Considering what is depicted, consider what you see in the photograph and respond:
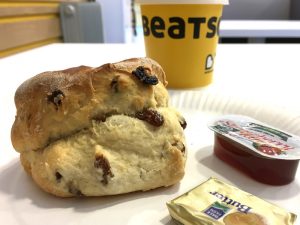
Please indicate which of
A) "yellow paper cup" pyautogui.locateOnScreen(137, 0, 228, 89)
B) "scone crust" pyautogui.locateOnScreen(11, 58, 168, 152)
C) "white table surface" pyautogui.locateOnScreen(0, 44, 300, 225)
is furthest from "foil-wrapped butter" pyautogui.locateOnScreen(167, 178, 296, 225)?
"yellow paper cup" pyautogui.locateOnScreen(137, 0, 228, 89)

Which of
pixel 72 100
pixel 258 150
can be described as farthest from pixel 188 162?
pixel 72 100

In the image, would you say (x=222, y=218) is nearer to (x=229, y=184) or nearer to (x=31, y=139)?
(x=229, y=184)

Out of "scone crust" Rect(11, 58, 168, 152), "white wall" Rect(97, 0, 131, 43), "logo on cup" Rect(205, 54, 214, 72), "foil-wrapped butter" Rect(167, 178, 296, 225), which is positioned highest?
"scone crust" Rect(11, 58, 168, 152)

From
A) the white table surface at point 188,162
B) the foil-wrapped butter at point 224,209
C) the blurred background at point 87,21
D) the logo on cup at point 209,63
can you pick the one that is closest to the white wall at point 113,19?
the blurred background at point 87,21

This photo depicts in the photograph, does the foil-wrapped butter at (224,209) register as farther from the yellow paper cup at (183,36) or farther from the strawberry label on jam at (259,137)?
the yellow paper cup at (183,36)

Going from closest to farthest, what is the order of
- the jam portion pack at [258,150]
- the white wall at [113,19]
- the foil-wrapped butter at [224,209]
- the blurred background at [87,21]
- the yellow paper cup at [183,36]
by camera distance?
the foil-wrapped butter at [224,209] → the jam portion pack at [258,150] → the yellow paper cup at [183,36] → the blurred background at [87,21] → the white wall at [113,19]

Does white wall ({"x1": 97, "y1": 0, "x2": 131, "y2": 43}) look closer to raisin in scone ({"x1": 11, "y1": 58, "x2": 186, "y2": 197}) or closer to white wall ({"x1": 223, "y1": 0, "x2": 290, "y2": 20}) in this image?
white wall ({"x1": 223, "y1": 0, "x2": 290, "y2": 20})
